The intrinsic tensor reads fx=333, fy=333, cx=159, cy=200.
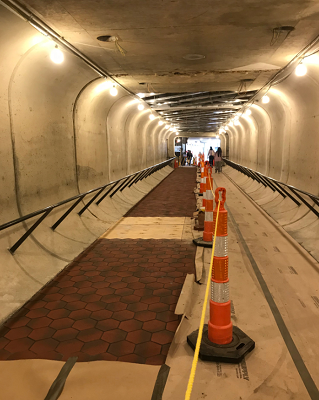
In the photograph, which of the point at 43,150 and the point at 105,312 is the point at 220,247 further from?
the point at 43,150

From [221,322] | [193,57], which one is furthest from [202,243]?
[193,57]

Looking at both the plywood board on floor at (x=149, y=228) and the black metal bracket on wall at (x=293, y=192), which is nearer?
the black metal bracket on wall at (x=293, y=192)

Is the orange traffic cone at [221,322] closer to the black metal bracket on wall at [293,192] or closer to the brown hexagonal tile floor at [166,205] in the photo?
the black metal bracket on wall at [293,192]

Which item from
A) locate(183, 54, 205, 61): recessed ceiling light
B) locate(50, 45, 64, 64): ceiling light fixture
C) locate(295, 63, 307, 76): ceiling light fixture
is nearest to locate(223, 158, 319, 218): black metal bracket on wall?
locate(295, 63, 307, 76): ceiling light fixture

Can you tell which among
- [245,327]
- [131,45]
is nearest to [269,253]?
[245,327]

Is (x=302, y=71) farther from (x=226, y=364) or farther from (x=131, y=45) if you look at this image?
(x=226, y=364)

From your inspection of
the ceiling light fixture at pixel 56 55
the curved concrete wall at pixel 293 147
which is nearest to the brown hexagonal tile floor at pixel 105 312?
the curved concrete wall at pixel 293 147

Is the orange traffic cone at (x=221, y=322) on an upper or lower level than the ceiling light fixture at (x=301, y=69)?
lower

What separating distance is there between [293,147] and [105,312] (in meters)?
7.32

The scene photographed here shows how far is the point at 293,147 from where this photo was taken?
29.8 ft

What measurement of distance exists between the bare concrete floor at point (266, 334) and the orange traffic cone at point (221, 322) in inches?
3.0

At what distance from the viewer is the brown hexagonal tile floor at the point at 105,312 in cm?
310

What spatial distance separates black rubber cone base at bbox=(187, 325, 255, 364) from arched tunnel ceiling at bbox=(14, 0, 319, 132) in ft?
12.2

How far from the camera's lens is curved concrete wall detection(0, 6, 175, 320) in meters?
4.50
